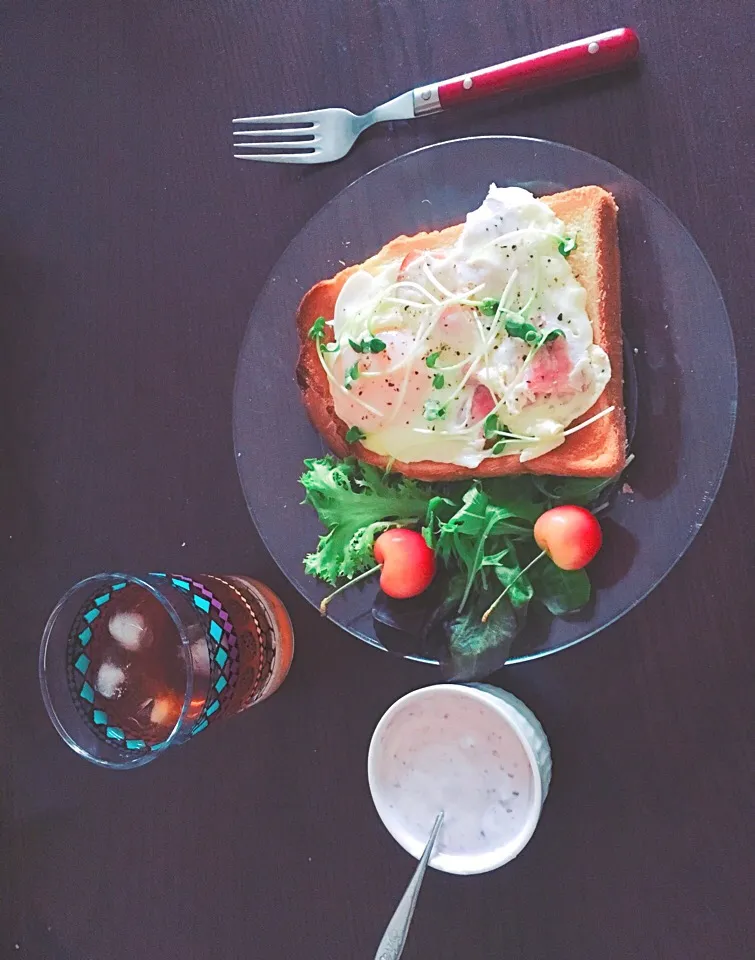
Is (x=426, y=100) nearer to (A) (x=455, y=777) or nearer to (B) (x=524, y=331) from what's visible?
(B) (x=524, y=331)

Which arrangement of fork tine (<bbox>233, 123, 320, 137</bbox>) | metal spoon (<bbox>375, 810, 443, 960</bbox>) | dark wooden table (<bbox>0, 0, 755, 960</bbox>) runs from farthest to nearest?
fork tine (<bbox>233, 123, 320, 137</bbox>) < dark wooden table (<bbox>0, 0, 755, 960</bbox>) < metal spoon (<bbox>375, 810, 443, 960</bbox>)

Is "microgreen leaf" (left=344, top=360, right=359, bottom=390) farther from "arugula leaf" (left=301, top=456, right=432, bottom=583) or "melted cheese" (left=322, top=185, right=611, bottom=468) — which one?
"arugula leaf" (left=301, top=456, right=432, bottom=583)

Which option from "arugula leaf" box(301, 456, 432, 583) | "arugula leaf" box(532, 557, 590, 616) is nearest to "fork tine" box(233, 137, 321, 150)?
"arugula leaf" box(301, 456, 432, 583)

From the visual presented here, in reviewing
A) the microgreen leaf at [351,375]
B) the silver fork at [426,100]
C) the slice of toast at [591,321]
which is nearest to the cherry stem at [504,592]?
the slice of toast at [591,321]

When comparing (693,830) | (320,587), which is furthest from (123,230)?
(693,830)

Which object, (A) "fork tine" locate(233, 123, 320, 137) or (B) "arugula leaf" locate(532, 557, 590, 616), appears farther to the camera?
(A) "fork tine" locate(233, 123, 320, 137)

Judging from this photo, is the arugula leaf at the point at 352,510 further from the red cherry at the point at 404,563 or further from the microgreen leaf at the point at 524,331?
the microgreen leaf at the point at 524,331
